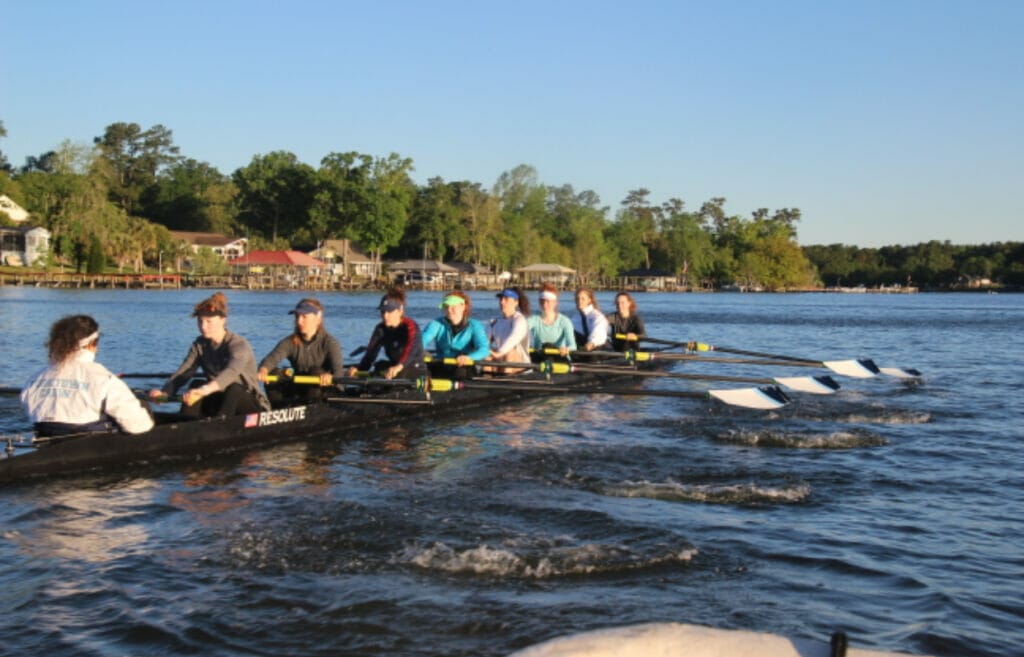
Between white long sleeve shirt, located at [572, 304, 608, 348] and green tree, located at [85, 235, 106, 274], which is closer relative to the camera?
white long sleeve shirt, located at [572, 304, 608, 348]

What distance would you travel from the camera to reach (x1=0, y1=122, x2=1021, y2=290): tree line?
9331 centimetres

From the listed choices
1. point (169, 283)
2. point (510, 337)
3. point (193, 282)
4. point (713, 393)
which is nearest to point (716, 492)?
point (713, 393)

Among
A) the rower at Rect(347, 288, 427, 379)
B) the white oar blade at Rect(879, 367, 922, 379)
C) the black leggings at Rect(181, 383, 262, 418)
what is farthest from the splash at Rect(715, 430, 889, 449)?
the white oar blade at Rect(879, 367, 922, 379)

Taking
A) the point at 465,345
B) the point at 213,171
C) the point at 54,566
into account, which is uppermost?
the point at 213,171

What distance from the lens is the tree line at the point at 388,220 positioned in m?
93.3

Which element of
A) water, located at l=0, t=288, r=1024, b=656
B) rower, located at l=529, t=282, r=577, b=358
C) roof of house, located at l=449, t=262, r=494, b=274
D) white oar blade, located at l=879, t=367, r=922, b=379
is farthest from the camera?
roof of house, located at l=449, t=262, r=494, b=274

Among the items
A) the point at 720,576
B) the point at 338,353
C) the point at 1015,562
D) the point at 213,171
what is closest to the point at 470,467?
the point at 338,353

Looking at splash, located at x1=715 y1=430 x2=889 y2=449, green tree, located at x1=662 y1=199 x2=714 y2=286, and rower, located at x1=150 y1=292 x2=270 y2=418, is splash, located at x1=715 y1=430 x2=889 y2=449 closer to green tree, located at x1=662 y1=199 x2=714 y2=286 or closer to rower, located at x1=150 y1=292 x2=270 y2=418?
rower, located at x1=150 y1=292 x2=270 y2=418

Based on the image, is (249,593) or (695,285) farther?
(695,285)

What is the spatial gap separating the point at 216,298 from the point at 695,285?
159 meters

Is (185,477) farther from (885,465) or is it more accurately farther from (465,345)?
(885,465)

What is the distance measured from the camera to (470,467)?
10680 mm

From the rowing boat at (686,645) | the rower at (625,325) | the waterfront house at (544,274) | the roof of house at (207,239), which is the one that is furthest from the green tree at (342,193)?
the rowing boat at (686,645)

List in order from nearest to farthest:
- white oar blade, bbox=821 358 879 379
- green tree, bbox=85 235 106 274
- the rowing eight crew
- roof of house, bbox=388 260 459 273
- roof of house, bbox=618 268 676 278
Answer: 1. the rowing eight crew
2. white oar blade, bbox=821 358 879 379
3. green tree, bbox=85 235 106 274
4. roof of house, bbox=388 260 459 273
5. roof of house, bbox=618 268 676 278
